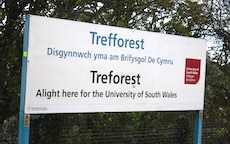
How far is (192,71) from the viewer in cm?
654

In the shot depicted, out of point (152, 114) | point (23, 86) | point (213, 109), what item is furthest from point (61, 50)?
point (213, 109)

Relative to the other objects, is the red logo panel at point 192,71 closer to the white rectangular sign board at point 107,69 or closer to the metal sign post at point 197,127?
the white rectangular sign board at point 107,69

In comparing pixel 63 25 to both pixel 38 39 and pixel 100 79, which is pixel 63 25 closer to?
pixel 38 39

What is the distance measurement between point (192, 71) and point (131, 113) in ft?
4.55

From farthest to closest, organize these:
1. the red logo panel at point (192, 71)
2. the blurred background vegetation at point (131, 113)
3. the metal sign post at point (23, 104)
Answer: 1. the red logo panel at point (192, 71)
2. the blurred background vegetation at point (131, 113)
3. the metal sign post at point (23, 104)

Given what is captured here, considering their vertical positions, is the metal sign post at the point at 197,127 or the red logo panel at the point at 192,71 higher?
the red logo panel at the point at 192,71

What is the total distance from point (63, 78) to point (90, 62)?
1.50 feet

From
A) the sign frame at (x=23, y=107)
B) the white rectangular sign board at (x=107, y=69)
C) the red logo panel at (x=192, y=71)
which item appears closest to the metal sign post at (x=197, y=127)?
the white rectangular sign board at (x=107, y=69)

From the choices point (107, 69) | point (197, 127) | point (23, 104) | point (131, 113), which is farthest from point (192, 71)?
point (23, 104)

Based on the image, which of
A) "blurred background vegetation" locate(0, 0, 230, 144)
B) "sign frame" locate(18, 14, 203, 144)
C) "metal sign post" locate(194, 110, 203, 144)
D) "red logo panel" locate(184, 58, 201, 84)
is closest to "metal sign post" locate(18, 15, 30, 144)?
"sign frame" locate(18, 14, 203, 144)

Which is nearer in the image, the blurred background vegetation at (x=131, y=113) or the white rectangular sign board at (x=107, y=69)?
the white rectangular sign board at (x=107, y=69)

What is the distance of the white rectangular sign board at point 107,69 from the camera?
16.0 feet

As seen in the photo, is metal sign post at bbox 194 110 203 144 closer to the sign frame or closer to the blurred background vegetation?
the blurred background vegetation

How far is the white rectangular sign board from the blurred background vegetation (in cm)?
102
